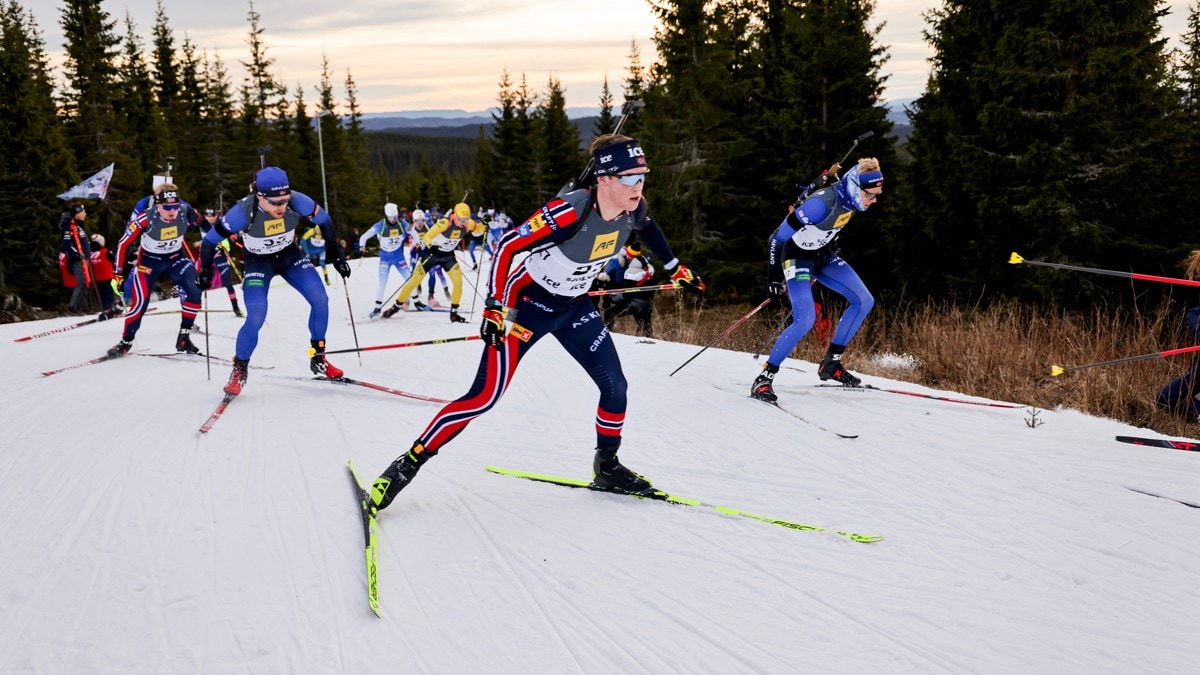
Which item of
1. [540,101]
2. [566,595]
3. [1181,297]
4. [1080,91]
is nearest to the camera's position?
[566,595]

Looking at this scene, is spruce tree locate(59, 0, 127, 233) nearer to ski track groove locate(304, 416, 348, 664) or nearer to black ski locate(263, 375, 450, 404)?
black ski locate(263, 375, 450, 404)

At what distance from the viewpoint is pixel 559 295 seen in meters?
4.60

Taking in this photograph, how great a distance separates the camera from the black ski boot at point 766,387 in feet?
24.2

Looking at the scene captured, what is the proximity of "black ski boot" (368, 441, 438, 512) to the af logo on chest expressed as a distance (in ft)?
5.02

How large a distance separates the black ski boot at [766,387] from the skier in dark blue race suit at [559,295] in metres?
2.91

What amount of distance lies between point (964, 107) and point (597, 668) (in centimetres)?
2190

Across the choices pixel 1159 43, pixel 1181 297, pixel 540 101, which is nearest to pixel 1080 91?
pixel 1159 43

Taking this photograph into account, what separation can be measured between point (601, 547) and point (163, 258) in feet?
29.9

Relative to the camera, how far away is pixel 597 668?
3006 mm

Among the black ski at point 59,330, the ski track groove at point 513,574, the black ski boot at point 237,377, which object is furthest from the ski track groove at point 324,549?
the black ski at point 59,330

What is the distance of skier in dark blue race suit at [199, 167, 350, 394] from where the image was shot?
7.52m

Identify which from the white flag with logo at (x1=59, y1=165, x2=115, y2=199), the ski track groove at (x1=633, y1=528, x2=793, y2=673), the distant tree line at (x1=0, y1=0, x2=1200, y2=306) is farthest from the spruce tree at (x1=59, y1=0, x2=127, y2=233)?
the ski track groove at (x1=633, y1=528, x2=793, y2=673)

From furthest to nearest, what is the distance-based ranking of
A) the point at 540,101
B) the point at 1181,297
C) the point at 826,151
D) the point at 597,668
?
1. the point at 540,101
2. the point at 826,151
3. the point at 1181,297
4. the point at 597,668

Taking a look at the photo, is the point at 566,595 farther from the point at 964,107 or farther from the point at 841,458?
the point at 964,107
